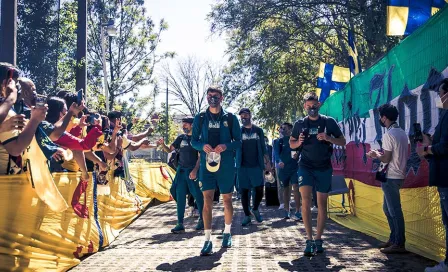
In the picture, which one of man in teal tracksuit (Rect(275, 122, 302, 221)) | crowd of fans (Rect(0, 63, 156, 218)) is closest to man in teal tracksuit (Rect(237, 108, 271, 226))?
man in teal tracksuit (Rect(275, 122, 302, 221))

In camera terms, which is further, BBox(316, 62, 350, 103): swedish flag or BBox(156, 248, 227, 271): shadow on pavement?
BBox(316, 62, 350, 103): swedish flag

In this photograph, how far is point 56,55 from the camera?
11.5 m

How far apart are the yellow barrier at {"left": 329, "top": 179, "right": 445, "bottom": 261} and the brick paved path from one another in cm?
19

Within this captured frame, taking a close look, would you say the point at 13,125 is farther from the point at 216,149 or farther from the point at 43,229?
the point at 216,149

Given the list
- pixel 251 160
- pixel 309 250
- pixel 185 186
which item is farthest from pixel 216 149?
pixel 251 160

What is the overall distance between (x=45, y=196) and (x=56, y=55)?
24.4 ft

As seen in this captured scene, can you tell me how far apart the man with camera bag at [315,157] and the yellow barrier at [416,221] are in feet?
3.74

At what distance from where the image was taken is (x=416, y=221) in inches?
257

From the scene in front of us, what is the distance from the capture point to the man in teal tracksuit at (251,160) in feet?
31.6

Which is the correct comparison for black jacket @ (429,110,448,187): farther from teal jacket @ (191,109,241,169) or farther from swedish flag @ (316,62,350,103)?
swedish flag @ (316,62,350,103)

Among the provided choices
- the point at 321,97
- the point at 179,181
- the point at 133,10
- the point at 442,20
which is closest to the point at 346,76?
the point at 321,97

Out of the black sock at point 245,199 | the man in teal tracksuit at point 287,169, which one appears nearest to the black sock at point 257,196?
the black sock at point 245,199

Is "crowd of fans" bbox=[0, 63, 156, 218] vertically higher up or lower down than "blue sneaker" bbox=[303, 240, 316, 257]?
higher up

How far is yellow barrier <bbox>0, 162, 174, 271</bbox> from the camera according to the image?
14.4ft
